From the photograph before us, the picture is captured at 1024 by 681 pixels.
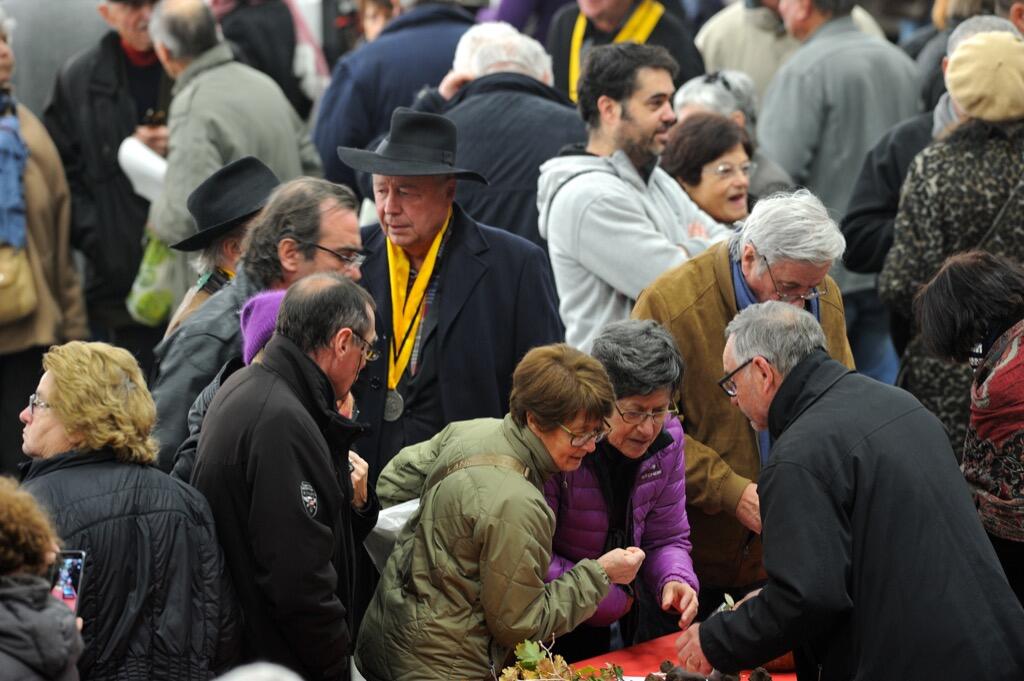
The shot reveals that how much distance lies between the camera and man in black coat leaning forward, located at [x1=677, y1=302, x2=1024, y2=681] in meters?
3.94

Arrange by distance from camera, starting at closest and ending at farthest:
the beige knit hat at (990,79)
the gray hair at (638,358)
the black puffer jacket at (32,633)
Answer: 1. the black puffer jacket at (32,633)
2. the gray hair at (638,358)
3. the beige knit hat at (990,79)

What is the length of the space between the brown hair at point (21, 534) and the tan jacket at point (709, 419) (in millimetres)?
2200

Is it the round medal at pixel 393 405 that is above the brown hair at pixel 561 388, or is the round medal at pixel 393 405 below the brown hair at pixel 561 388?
below

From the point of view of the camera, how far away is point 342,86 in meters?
7.55

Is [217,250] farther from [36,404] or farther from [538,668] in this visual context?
[538,668]

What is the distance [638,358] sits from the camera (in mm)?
4566

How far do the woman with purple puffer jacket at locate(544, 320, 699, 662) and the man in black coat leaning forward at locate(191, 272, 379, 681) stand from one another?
74 cm

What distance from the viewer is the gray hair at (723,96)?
22.5 ft

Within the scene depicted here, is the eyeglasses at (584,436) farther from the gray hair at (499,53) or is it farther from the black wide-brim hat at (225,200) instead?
the gray hair at (499,53)

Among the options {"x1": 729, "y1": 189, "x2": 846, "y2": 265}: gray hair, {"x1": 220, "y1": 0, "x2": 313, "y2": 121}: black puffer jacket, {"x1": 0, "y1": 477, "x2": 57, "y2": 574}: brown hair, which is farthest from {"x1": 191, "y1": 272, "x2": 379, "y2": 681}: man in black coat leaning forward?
{"x1": 220, "y1": 0, "x2": 313, "y2": 121}: black puffer jacket

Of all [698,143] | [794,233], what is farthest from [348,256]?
[698,143]

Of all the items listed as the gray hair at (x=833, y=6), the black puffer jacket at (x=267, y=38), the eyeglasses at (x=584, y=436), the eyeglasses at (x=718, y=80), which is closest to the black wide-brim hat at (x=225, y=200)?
the eyeglasses at (x=584, y=436)

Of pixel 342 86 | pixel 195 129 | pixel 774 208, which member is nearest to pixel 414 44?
pixel 342 86

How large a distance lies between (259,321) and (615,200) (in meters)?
1.52
